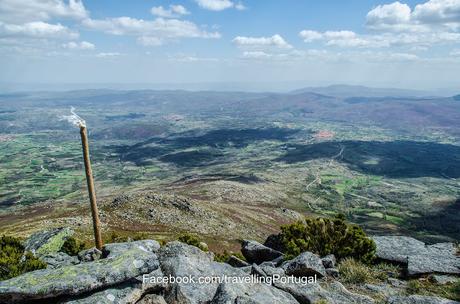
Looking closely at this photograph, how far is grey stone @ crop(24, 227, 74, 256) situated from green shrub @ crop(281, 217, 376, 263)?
21.0m

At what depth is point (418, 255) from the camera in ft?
100

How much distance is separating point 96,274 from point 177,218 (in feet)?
250

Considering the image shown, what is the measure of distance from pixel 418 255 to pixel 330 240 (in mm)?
7403

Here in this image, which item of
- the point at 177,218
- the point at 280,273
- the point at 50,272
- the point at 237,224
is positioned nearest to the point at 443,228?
the point at 237,224

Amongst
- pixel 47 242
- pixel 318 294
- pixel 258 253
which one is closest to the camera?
pixel 318 294

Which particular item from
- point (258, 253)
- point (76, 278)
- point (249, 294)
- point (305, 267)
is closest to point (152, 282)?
point (76, 278)

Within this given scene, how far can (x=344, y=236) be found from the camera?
35094 millimetres

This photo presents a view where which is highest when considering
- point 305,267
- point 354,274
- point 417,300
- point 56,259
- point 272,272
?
point 417,300

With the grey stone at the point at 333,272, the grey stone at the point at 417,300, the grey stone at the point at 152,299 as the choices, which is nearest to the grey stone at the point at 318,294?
the grey stone at the point at 417,300

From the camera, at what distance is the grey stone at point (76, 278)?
18.3 meters

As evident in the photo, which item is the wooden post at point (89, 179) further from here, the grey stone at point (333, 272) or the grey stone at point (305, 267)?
the grey stone at point (333, 272)

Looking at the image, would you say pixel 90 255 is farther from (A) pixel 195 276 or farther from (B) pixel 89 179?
(A) pixel 195 276

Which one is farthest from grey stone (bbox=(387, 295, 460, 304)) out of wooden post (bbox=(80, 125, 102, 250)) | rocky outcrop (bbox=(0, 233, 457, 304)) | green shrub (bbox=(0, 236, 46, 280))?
green shrub (bbox=(0, 236, 46, 280))

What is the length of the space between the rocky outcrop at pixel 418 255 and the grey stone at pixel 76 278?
18.2m
